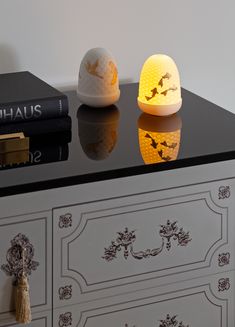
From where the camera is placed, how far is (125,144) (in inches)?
62.1

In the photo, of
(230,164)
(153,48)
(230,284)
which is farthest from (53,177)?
(153,48)

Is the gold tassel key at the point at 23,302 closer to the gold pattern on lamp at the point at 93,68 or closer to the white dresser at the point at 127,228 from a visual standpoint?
the white dresser at the point at 127,228

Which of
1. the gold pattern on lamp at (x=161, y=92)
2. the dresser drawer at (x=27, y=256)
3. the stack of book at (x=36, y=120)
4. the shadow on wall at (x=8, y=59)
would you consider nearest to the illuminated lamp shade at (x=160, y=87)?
the gold pattern on lamp at (x=161, y=92)

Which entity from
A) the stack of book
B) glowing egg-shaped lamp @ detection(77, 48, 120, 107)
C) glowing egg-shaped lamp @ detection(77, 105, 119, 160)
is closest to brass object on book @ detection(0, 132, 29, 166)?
the stack of book

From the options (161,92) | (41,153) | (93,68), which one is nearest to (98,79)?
(93,68)

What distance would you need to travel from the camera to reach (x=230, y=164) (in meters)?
1.54

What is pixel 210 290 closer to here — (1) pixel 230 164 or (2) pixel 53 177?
(1) pixel 230 164

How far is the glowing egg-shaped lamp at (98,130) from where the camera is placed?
154 cm

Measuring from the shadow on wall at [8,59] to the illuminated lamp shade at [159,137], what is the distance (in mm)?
294

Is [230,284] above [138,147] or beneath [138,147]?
beneath

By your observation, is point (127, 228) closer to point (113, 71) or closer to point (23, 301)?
point (23, 301)

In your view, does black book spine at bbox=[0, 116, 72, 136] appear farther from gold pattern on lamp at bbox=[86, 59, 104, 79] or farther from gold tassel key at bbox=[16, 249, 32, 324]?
gold tassel key at bbox=[16, 249, 32, 324]

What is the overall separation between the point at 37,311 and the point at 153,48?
Answer: 705 mm

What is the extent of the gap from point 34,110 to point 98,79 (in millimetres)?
184
